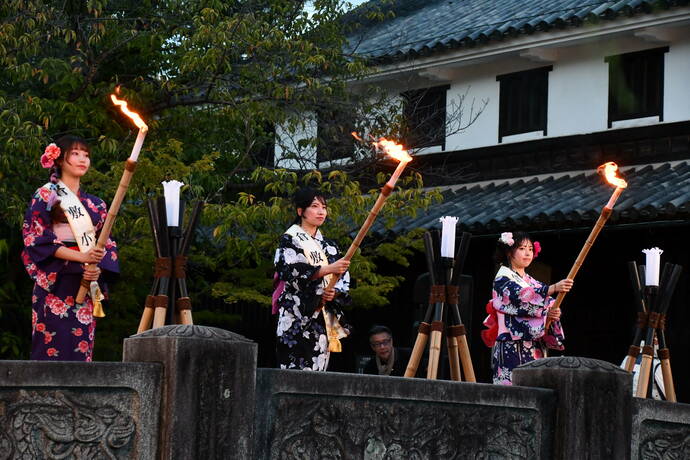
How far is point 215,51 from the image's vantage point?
1254 centimetres

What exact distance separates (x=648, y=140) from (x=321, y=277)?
8.41 m

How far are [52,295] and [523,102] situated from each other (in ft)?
35.1

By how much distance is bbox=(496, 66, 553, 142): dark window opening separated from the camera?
17.2 m

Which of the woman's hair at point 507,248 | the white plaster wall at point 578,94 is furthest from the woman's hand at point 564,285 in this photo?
the white plaster wall at point 578,94

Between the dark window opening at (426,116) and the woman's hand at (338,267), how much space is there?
6822 mm

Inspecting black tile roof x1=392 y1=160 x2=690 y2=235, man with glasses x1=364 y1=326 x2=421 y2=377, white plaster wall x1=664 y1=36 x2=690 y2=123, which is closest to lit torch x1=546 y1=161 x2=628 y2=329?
man with glasses x1=364 y1=326 x2=421 y2=377

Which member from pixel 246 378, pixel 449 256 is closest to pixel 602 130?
pixel 449 256

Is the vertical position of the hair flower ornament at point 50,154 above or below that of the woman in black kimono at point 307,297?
above

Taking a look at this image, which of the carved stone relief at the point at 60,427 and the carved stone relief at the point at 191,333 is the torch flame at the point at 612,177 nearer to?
the carved stone relief at the point at 191,333

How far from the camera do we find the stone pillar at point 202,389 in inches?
221

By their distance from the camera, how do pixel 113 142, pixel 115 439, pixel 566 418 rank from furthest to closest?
pixel 113 142, pixel 566 418, pixel 115 439

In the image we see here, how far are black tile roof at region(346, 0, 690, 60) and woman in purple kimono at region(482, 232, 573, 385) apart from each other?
517cm

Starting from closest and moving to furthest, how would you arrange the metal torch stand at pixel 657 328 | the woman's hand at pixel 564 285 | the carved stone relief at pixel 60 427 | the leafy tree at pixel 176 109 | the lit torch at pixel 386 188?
the carved stone relief at pixel 60 427 < the lit torch at pixel 386 188 < the woman's hand at pixel 564 285 < the metal torch stand at pixel 657 328 < the leafy tree at pixel 176 109

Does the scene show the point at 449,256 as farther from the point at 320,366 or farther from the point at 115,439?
the point at 115,439
